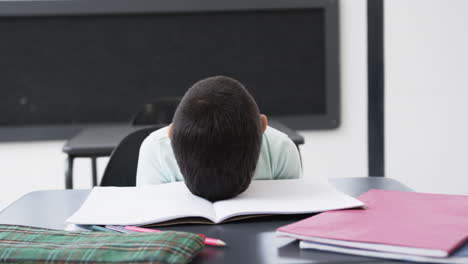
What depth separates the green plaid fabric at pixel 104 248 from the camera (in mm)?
633

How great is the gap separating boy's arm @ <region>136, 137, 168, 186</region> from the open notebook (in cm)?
18

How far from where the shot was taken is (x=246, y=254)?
704 mm

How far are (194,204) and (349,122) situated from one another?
2.57 m

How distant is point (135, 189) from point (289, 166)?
38 cm

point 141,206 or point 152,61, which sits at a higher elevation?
point 152,61

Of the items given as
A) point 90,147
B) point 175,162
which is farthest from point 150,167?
point 90,147

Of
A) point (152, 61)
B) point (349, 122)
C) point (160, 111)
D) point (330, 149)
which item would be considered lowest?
point (330, 149)

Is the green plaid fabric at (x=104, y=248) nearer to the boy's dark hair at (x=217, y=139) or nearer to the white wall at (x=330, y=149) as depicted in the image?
the boy's dark hair at (x=217, y=139)

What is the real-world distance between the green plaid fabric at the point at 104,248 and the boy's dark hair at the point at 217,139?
190mm

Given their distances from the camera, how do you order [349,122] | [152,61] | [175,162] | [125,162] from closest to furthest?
1. [175,162]
2. [125,162]
3. [152,61]
4. [349,122]

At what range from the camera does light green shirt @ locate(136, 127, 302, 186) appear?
3.92ft

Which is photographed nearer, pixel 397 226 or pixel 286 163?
pixel 397 226

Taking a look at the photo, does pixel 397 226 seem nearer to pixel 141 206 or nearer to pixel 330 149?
pixel 141 206

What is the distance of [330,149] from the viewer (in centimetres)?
335
